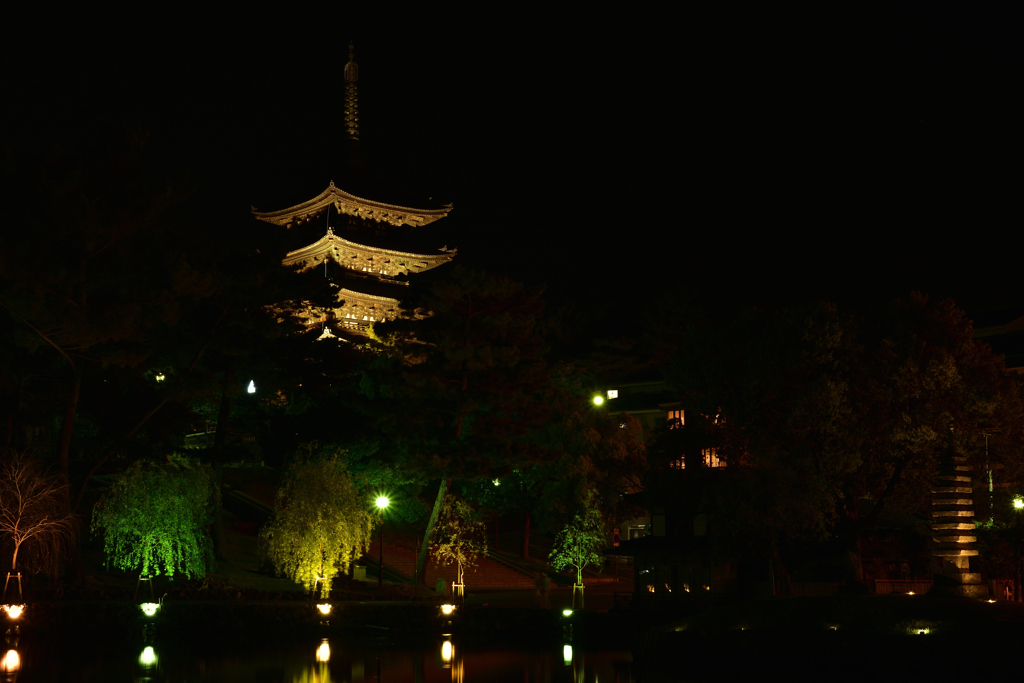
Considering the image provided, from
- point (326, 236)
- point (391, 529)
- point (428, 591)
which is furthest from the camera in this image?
point (326, 236)

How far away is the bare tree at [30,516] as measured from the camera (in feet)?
96.2

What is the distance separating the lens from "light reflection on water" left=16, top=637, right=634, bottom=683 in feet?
78.5

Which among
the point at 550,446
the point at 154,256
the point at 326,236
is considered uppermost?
the point at 326,236

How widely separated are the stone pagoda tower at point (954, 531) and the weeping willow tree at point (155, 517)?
22802 millimetres

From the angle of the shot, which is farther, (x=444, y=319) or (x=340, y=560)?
(x=444, y=319)

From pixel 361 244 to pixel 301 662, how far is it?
122 feet

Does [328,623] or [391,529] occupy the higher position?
[391,529]

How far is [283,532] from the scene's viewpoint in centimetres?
3347

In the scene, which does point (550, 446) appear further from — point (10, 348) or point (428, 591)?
point (10, 348)

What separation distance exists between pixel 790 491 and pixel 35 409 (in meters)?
25.7

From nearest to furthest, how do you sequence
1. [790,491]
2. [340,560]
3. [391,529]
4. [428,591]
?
[790,491]
[340,560]
[428,591]
[391,529]

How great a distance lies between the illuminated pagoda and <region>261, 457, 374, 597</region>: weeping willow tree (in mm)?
25783

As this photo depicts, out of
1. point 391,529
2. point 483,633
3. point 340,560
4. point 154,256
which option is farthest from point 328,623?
point 391,529

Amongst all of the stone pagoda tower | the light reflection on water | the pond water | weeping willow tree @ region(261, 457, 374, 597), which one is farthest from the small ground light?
the stone pagoda tower
